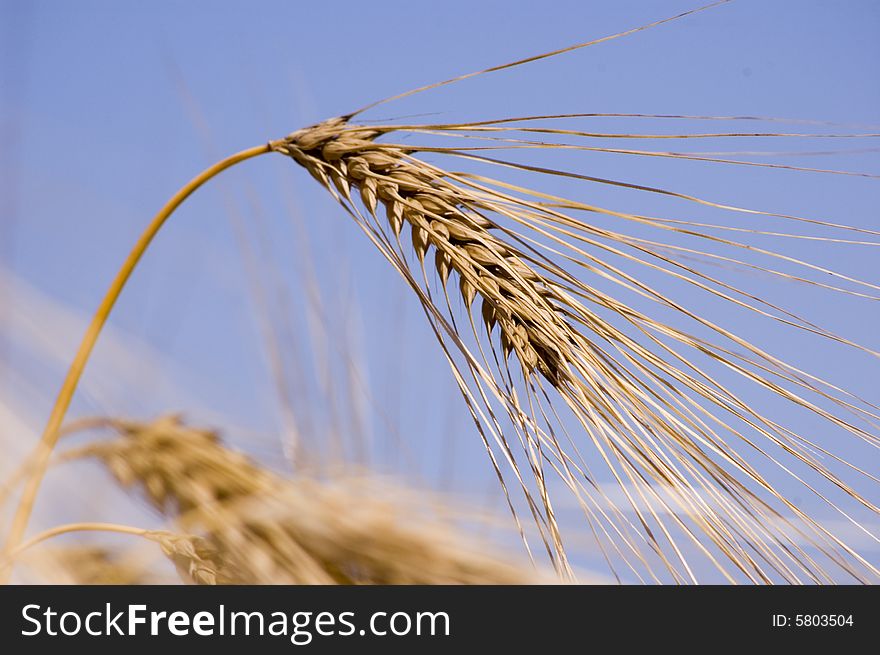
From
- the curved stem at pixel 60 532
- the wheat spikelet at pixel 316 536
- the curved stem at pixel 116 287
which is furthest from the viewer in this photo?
the curved stem at pixel 116 287

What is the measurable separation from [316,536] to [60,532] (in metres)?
0.26

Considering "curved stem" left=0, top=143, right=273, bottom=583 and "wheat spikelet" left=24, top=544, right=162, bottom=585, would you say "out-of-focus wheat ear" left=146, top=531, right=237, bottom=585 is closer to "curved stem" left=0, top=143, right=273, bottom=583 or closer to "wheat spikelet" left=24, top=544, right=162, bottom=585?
"wheat spikelet" left=24, top=544, right=162, bottom=585

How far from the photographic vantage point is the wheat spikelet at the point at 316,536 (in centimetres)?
36

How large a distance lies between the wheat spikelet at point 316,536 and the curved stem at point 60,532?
0.23 ft

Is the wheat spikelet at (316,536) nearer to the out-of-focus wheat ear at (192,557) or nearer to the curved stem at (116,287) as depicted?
the out-of-focus wheat ear at (192,557)

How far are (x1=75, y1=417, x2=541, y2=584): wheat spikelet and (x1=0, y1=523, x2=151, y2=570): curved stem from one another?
0.07 metres

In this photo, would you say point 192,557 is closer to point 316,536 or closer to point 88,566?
point 88,566

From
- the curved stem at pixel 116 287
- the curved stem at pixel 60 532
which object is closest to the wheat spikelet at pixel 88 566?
the curved stem at pixel 60 532

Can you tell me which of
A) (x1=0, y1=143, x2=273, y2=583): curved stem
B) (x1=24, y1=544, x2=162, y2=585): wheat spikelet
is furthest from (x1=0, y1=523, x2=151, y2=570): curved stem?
(x1=0, y1=143, x2=273, y2=583): curved stem

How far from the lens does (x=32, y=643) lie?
→ 561 mm

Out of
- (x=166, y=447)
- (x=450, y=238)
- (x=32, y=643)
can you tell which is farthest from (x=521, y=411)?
(x=32, y=643)

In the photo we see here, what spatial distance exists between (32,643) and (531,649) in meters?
0.36

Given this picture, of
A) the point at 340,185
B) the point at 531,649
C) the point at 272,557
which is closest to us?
the point at 272,557

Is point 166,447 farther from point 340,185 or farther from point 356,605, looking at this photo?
point 340,185
